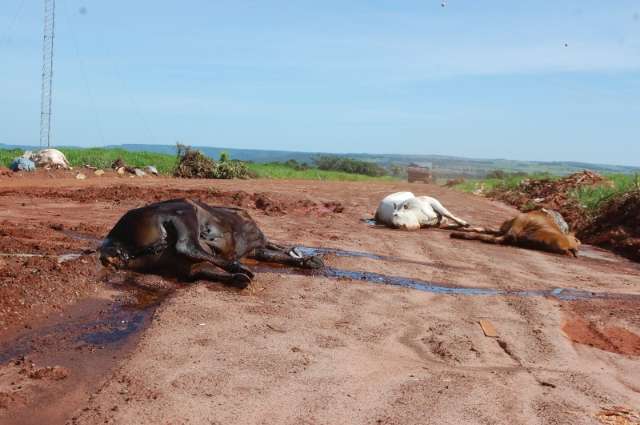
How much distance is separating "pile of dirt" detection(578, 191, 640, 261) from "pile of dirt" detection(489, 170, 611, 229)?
1.92ft

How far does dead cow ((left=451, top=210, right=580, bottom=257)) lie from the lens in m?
11.9

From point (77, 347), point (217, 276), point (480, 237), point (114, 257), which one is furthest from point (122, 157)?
point (77, 347)

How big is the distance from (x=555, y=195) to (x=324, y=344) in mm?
16916

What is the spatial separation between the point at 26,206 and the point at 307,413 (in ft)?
32.9

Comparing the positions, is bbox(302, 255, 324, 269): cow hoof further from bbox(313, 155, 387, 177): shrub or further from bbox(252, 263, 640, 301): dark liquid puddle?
bbox(313, 155, 387, 177): shrub

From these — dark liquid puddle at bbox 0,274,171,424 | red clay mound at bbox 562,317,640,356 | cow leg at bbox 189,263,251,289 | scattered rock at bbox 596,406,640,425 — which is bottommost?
red clay mound at bbox 562,317,640,356

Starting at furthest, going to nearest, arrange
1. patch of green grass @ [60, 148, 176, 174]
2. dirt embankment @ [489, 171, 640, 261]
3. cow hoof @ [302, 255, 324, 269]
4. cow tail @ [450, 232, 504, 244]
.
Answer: patch of green grass @ [60, 148, 176, 174], dirt embankment @ [489, 171, 640, 261], cow tail @ [450, 232, 504, 244], cow hoof @ [302, 255, 324, 269]

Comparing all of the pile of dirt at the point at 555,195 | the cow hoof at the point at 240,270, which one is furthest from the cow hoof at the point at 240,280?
the pile of dirt at the point at 555,195

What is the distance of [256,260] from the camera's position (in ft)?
28.5

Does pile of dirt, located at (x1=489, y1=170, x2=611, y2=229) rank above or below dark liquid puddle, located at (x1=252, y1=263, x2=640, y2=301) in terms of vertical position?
above

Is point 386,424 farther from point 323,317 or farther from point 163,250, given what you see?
point 163,250

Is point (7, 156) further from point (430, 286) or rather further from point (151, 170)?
point (430, 286)

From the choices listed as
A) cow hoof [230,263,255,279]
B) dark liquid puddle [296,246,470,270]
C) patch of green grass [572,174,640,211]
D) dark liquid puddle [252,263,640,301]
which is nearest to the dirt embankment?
patch of green grass [572,174,640,211]

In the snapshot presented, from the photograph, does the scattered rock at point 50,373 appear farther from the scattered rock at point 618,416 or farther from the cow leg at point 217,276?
the scattered rock at point 618,416
